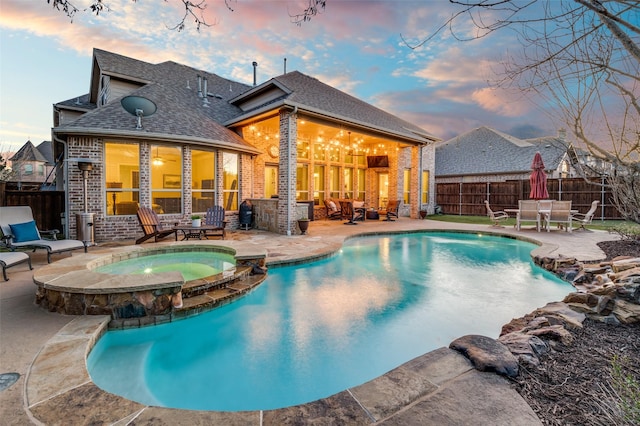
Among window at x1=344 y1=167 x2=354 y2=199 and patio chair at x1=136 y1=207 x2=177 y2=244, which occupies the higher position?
window at x1=344 y1=167 x2=354 y2=199

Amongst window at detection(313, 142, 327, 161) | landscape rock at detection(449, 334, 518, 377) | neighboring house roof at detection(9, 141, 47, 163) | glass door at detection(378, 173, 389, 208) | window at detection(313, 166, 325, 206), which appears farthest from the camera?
neighboring house roof at detection(9, 141, 47, 163)

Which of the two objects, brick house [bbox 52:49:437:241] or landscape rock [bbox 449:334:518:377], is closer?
landscape rock [bbox 449:334:518:377]

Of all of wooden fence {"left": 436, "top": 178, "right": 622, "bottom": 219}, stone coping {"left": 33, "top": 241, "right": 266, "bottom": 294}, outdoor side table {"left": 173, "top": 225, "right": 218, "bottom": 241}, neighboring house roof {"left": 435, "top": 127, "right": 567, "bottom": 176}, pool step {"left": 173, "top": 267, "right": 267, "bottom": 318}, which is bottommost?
pool step {"left": 173, "top": 267, "right": 267, "bottom": 318}

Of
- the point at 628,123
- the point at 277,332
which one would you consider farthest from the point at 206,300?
the point at 628,123

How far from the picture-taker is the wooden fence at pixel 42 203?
28.3ft

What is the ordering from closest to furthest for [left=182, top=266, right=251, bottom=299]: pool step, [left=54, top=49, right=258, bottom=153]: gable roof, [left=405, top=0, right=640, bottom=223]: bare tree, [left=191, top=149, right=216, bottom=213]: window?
[left=405, top=0, right=640, bottom=223]: bare tree < [left=182, top=266, right=251, bottom=299]: pool step < [left=54, top=49, right=258, bottom=153]: gable roof < [left=191, top=149, right=216, bottom=213]: window

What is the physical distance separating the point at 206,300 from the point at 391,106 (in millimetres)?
16477

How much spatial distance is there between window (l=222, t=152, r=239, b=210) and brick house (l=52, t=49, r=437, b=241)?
0.04m

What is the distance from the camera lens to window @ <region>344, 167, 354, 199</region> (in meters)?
15.8

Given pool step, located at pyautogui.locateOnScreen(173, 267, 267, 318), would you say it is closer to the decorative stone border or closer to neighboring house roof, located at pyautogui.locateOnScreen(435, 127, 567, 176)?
the decorative stone border

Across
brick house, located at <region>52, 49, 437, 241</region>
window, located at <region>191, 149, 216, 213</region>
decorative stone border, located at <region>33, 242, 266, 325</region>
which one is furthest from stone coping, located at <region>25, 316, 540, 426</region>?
window, located at <region>191, 149, 216, 213</region>

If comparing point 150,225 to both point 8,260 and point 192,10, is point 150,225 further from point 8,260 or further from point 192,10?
point 192,10

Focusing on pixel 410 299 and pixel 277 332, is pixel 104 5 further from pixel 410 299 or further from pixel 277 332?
pixel 410 299

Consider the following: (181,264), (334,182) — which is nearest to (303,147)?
(334,182)
